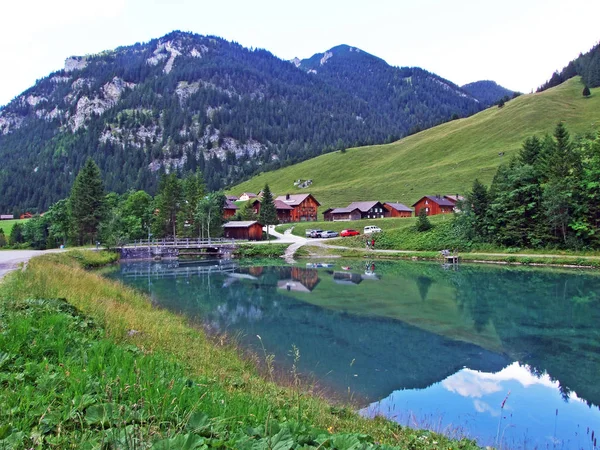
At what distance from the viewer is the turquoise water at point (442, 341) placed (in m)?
11.2

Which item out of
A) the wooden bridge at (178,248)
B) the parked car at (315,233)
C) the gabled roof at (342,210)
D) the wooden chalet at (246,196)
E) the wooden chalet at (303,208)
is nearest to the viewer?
the wooden bridge at (178,248)

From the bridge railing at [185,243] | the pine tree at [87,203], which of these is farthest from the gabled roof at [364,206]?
the pine tree at [87,203]

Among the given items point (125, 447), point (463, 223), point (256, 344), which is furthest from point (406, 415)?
point (463, 223)

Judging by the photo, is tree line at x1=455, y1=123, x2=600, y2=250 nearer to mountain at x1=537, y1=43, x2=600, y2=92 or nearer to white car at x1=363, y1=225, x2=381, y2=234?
white car at x1=363, y1=225, x2=381, y2=234

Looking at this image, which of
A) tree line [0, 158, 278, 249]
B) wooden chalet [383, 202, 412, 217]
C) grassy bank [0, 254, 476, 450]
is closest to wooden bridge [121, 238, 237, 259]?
tree line [0, 158, 278, 249]

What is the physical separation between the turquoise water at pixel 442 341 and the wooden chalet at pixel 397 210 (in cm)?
6182

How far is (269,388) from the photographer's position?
30.4 ft

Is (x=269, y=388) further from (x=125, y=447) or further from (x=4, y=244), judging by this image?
(x=4, y=244)

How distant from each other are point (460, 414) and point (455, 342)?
25.6 ft

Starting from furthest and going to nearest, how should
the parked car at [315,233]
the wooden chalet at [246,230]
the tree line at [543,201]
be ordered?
the parked car at [315,233] → the wooden chalet at [246,230] → the tree line at [543,201]

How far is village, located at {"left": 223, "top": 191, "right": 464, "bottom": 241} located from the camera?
88500 millimetres

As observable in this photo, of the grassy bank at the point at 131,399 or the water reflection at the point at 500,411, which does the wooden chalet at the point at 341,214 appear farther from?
the grassy bank at the point at 131,399

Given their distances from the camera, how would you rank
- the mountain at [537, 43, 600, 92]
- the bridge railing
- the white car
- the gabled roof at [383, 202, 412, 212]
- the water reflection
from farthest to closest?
the mountain at [537, 43, 600, 92], the gabled roof at [383, 202, 412, 212], the white car, the bridge railing, the water reflection

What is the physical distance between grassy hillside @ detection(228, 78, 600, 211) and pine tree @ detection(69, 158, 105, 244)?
6775 centimetres
